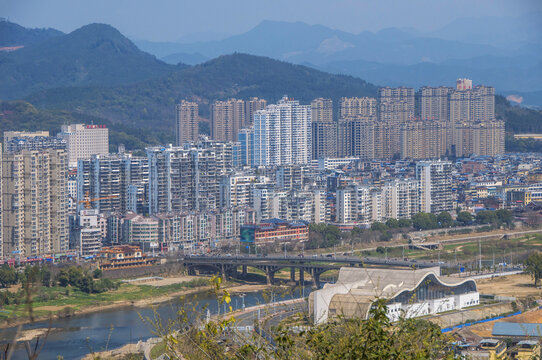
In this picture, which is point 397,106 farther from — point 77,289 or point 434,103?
point 77,289

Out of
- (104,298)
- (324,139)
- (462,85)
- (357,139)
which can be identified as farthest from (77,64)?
(104,298)

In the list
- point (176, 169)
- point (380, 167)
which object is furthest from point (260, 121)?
point (176, 169)

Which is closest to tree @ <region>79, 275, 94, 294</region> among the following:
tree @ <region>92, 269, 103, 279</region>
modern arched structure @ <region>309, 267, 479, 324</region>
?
tree @ <region>92, 269, 103, 279</region>

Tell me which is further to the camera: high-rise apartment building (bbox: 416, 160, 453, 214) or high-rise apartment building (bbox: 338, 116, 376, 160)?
high-rise apartment building (bbox: 338, 116, 376, 160)

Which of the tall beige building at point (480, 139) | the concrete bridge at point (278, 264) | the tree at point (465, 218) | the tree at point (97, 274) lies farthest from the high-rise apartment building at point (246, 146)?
the tree at point (97, 274)

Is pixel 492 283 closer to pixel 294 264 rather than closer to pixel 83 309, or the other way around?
pixel 294 264

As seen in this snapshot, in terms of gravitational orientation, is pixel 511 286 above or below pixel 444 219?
below

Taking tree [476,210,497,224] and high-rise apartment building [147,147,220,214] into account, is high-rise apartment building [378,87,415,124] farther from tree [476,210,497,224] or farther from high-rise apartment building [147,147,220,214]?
high-rise apartment building [147,147,220,214]
